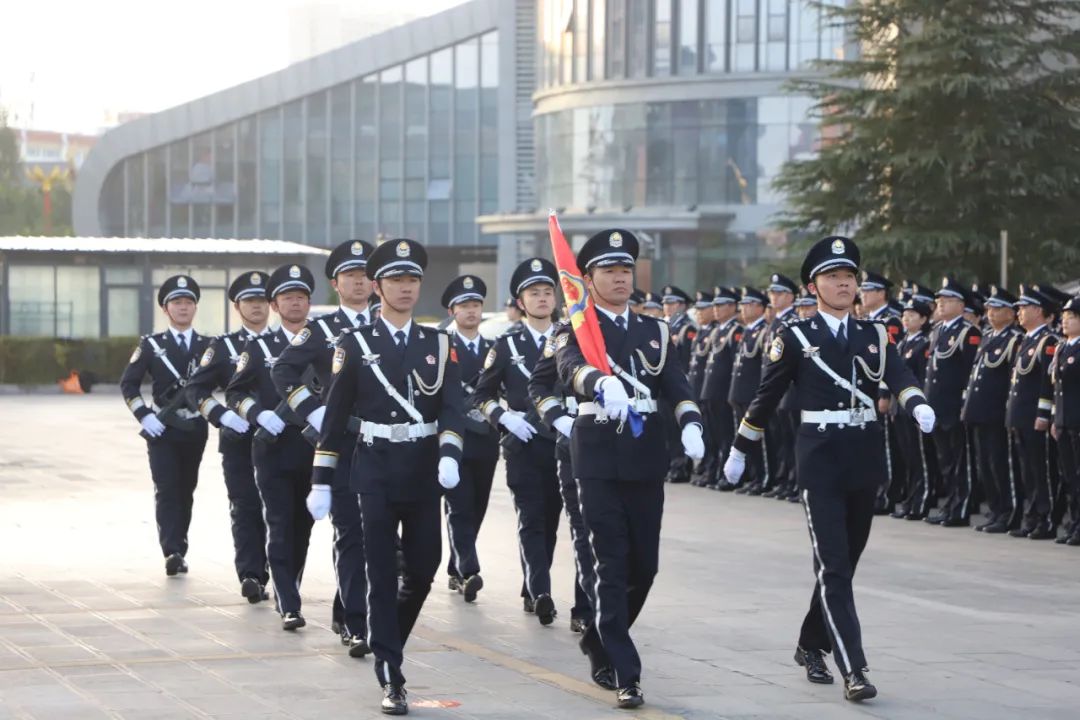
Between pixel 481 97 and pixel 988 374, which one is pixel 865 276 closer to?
pixel 988 374

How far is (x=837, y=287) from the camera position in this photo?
31.3 feet

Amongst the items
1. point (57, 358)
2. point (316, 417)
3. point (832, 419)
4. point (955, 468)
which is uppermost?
point (832, 419)

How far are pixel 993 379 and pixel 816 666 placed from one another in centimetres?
793

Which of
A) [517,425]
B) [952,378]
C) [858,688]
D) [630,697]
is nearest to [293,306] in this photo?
[517,425]

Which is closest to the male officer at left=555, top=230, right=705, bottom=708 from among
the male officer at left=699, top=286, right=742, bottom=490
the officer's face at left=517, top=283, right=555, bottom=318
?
the officer's face at left=517, top=283, right=555, bottom=318

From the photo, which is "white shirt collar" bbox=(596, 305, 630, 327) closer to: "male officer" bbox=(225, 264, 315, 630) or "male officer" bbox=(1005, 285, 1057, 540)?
"male officer" bbox=(225, 264, 315, 630)

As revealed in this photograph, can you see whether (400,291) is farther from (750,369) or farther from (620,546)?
(750,369)

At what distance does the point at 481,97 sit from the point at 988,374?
205 ft

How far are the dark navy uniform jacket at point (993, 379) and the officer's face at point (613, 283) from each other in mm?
8292

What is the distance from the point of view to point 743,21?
57.1m

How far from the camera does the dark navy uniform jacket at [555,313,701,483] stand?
913cm

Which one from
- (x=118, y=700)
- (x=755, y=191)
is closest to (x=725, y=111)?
(x=755, y=191)

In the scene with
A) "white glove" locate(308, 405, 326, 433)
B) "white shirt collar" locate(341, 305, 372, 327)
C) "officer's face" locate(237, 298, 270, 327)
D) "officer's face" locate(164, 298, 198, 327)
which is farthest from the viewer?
"officer's face" locate(164, 298, 198, 327)

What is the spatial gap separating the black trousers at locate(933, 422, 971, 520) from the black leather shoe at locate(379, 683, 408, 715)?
379 inches
